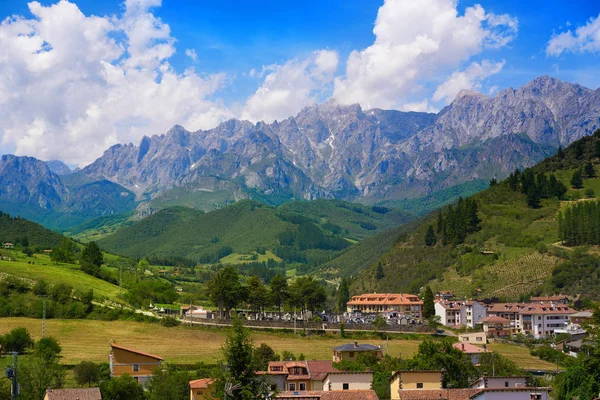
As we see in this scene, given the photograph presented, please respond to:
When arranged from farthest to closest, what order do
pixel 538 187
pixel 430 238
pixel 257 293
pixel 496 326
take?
pixel 430 238 → pixel 538 187 → pixel 496 326 → pixel 257 293

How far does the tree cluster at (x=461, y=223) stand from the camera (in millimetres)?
169875

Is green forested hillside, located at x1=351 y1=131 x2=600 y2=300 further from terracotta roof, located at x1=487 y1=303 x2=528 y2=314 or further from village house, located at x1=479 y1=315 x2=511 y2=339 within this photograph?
village house, located at x1=479 y1=315 x2=511 y2=339

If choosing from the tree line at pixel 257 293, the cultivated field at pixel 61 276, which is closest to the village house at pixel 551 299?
the tree line at pixel 257 293

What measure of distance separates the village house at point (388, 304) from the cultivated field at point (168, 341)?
3149 cm

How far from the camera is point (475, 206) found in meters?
174

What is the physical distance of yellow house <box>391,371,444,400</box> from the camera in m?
52.0

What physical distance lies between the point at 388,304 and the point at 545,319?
2954cm

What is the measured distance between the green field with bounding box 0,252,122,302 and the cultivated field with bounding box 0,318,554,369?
21.3 metres

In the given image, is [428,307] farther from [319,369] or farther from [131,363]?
[319,369]

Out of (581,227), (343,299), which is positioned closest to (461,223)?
(581,227)

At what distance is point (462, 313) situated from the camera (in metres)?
127

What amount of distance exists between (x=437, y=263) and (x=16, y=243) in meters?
106

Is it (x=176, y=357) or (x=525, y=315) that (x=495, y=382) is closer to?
(x=176, y=357)

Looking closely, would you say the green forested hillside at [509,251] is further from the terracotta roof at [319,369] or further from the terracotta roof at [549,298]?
the terracotta roof at [319,369]
